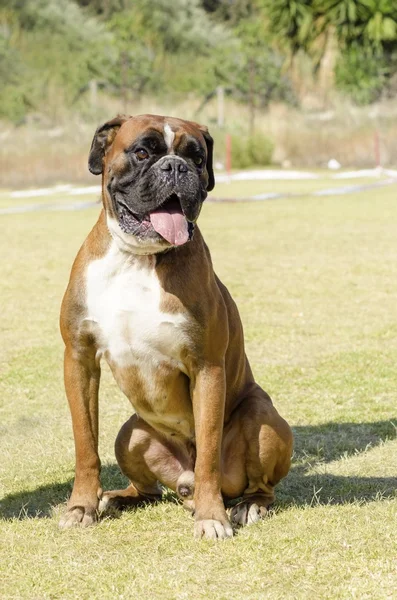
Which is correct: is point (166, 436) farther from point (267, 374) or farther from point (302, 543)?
point (267, 374)

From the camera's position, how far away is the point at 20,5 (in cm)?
5847

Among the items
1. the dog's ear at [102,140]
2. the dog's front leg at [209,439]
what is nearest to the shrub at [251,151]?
the dog's ear at [102,140]

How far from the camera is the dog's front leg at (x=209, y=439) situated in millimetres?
3988

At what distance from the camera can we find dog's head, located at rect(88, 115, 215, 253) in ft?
12.9

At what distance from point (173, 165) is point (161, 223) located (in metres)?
0.24

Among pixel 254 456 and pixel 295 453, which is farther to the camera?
pixel 295 453

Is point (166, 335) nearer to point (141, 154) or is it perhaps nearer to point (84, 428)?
point (84, 428)

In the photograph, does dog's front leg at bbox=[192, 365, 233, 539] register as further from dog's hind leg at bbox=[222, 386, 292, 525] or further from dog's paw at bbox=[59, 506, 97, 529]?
dog's paw at bbox=[59, 506, 97, 529]

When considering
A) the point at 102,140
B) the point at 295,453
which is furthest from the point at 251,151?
the point at 102,140

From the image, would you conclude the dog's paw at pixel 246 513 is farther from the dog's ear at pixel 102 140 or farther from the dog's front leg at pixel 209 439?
the dog's ear at pixel 102 140

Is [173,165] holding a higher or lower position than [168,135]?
lower

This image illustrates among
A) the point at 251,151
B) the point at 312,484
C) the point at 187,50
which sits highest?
the point at 312,484

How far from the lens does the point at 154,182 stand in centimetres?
393

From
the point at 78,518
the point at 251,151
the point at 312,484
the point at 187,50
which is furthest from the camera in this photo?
the point at 187,50
